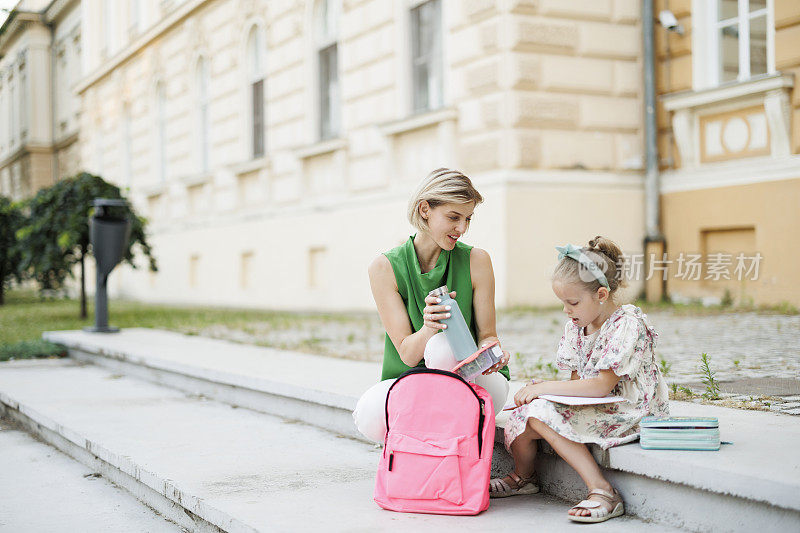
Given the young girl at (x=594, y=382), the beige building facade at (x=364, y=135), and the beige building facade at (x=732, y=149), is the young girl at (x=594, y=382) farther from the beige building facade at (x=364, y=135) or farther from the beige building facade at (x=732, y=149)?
the beige building facade at (x=364, y=135)

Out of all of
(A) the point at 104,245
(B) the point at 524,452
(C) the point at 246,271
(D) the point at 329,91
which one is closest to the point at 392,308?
(B) the point at 524,452

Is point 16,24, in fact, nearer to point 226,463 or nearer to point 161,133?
point 161,133

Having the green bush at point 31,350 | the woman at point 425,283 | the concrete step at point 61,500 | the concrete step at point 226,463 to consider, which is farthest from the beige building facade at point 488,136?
the woman at point 425,283

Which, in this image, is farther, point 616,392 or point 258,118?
point 258,118

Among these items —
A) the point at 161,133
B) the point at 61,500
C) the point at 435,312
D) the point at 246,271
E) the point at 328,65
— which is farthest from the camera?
the point at 161,133

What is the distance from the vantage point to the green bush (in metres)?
7.93

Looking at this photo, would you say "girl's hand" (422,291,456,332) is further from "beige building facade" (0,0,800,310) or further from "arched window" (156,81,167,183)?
"arched window" (156,81,167,183)

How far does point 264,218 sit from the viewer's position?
1468 cm

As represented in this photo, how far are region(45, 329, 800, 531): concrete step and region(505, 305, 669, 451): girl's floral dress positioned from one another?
3.8 inches

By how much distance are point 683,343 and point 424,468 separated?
13.3 feet

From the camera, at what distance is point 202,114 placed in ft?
57.7

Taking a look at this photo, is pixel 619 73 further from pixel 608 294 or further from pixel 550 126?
pixel 608 294

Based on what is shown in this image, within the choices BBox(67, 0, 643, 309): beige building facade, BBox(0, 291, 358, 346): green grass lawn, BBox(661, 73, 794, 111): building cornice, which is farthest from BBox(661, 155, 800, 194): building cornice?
BBox(0, 291, 358, 346): green grass lawn

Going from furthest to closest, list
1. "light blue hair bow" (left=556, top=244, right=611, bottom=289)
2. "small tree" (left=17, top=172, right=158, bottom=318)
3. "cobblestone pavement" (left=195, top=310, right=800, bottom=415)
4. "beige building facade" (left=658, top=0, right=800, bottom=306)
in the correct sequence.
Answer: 1. "small tree" (left=17, top=172, right=158, bottom=318)
2. "beige building facade" (left=658, top=0, right=800, bottom=306)
3. "cobblestone pavement" (left=195, top=310, right=800, bottom=415)
4. "light blue hair bow" (left=556, top=244, right=611, bottom=289)
